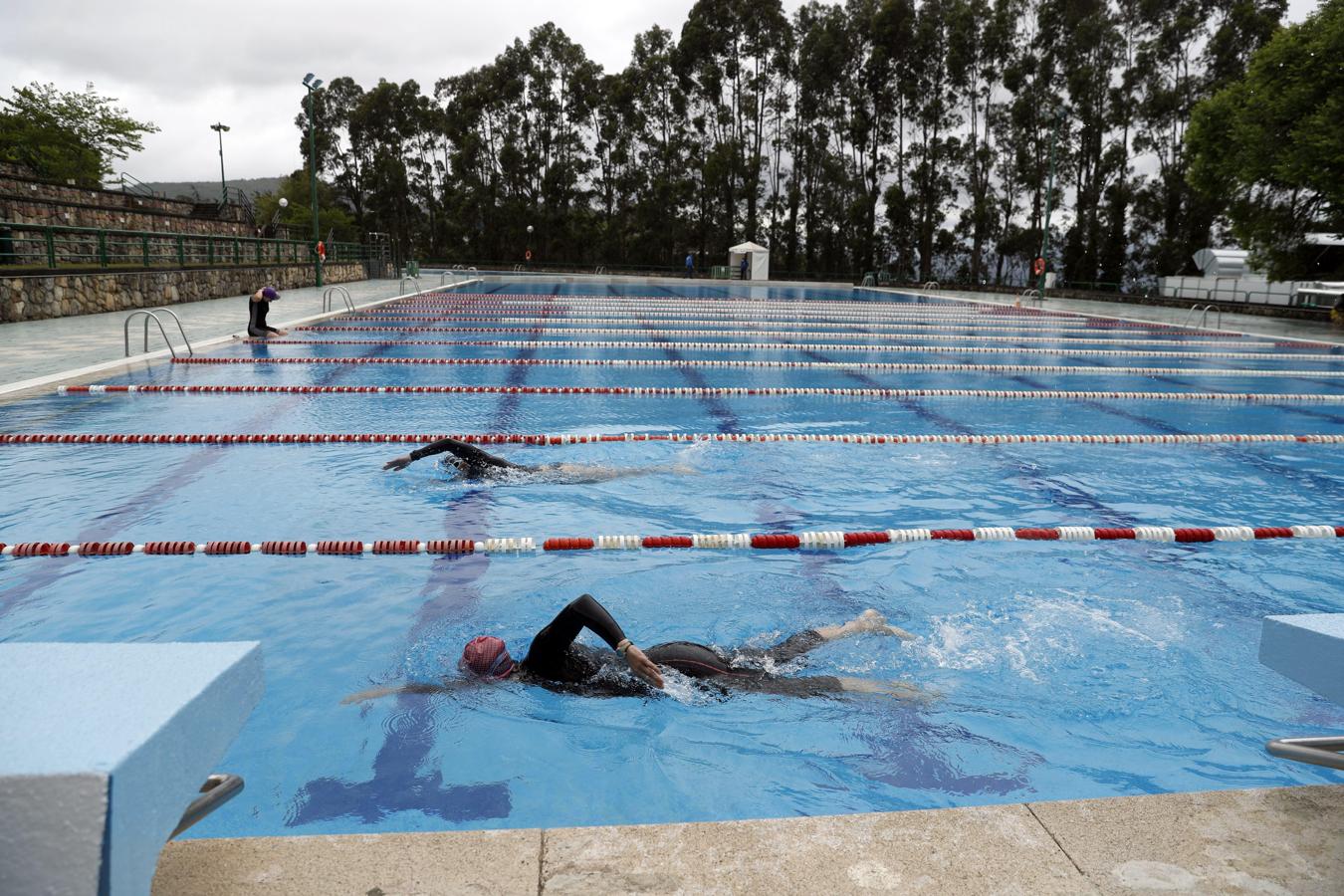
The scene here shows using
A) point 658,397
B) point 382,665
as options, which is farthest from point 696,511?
point 658,397

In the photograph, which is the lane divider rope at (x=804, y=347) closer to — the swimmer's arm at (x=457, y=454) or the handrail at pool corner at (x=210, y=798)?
the swimmer's arm at (x=457, y=454)

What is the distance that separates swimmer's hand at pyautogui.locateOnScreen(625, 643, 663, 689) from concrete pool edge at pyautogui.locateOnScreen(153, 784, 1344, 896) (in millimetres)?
1323

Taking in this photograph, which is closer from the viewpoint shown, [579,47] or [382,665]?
[382,665]

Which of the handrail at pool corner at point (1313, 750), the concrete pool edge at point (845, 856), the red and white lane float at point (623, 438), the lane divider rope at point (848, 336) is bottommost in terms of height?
the concrete pool edge at point (845, 856)

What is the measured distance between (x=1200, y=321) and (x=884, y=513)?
2012cm

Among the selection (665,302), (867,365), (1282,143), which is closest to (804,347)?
(867,365)

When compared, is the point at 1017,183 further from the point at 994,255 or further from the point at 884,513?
the point at 884,513

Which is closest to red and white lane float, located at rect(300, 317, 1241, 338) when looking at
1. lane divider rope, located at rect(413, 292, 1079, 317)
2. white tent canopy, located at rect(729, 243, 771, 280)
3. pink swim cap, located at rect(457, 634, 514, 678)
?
lane divider rope, located at rect(413, 292, 1079, 317)

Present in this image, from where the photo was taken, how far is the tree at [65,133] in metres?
37.1

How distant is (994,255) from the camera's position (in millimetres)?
47406

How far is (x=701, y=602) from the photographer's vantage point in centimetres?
511

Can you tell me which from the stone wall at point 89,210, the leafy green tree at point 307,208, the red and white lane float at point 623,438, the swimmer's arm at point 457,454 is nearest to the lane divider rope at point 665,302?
the stone wall at point 89,210

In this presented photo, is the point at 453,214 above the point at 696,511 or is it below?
above

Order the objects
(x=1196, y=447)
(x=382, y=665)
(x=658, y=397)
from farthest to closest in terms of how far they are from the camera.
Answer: (x=658, y=397)
(x=1196, y=447)
(x=382, y=665)
